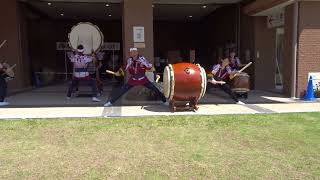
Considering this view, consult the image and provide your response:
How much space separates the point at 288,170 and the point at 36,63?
19566 millimetres

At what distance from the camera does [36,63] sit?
936 inches

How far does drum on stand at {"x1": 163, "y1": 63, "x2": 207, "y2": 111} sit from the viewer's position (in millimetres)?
10547

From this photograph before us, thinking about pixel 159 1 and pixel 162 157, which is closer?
pixel 162 157

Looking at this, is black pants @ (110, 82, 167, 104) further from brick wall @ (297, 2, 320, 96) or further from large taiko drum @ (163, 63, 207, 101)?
brick wall @ (297, 2, 320, 96)

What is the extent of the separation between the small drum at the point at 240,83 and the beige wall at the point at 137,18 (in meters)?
2.52

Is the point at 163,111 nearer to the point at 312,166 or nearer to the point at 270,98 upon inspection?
the point at 270,98

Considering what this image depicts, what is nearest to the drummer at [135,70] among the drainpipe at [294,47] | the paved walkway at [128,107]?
the paved walkway at [128,107]

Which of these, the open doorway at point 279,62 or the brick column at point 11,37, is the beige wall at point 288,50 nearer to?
the open doorway at point 279,62

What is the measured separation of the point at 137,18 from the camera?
44.7 ft

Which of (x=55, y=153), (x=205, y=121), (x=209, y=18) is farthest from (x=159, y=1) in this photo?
(x=55, y=153)

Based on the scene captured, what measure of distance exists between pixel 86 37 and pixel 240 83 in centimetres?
474

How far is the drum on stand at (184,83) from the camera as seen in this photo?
10547 millimetres

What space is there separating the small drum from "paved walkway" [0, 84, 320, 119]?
37 cm

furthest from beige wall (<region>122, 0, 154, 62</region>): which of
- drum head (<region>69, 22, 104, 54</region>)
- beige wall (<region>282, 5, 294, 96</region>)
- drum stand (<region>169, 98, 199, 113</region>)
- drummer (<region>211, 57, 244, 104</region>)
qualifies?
beige wall (<region>282, 5, 294, 96</region>)
